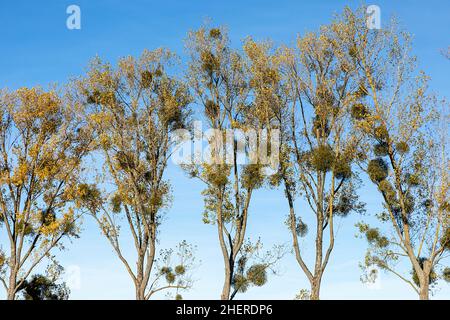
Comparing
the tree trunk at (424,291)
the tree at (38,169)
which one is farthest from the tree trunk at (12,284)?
the tree trunk at (424,291)

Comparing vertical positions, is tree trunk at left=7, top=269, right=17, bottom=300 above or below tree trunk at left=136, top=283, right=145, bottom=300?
above

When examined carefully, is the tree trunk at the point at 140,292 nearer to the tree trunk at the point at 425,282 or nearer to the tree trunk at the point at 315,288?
the tree trunk at the point at 315,288

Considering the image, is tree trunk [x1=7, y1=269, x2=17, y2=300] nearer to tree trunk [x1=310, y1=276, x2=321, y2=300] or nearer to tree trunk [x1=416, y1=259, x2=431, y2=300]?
tree trunk [x1=310, y1=276, x2=321, y2=300]

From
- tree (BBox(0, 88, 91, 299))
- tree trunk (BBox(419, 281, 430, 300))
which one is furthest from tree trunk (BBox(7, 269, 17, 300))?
tree trunk (BBox(419, 281, 430, 300))

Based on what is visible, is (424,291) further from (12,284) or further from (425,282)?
(12,284)

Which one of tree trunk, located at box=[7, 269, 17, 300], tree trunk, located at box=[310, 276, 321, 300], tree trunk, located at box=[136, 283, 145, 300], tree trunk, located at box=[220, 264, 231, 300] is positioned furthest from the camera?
tree trunk, located at box=[7, 269, 17, 300]

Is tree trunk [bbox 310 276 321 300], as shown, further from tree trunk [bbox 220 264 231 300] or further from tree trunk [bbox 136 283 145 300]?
tree trunk [bbox 136 283 145 300]

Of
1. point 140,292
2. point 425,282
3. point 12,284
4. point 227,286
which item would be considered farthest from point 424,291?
point 12,284

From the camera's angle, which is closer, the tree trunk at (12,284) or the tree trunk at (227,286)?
the tree trunk at (227,286)

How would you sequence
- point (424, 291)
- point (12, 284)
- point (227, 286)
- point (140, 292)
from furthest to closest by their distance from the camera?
point (12, 284), point (140, 292), point (227, 286), point (424, 291)

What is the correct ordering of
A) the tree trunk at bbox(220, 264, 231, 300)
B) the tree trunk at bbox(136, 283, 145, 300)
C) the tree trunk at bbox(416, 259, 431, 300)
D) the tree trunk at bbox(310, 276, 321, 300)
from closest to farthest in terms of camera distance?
the tree trunk at bbox(416, 259, 431, 300) < the tree trunk at bbox(310, 276, 321, 300) < the tree trunk at bbox(220, 264, 231, 300) < the tree trunk at bbox(136, 283, 145, 300)

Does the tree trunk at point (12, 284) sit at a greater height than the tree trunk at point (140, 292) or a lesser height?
greater

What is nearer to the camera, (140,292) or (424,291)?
(424,291)

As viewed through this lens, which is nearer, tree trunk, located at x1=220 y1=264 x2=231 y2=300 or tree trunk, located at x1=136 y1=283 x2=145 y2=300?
tree trunk, located at x1=220 y1=264 x2=231 y2=300
